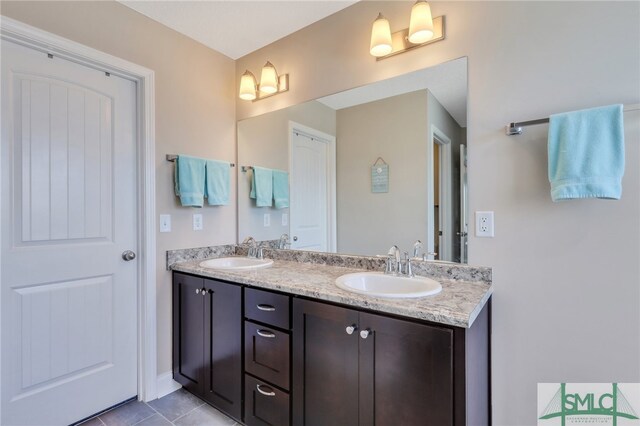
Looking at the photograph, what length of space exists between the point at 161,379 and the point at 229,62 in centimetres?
235

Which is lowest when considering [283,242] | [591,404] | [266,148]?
[591,404]

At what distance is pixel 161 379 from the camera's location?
195 centimetres

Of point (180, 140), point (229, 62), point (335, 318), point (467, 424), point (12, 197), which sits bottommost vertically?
point (467, 424)

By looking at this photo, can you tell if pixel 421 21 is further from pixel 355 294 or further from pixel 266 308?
pixel 266 308

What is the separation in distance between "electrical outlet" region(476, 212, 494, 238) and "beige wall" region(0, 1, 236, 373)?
1.76 m

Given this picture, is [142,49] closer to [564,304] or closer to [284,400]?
[284,400]

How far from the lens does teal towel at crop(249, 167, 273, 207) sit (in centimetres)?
228

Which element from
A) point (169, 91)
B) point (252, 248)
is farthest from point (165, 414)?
point (169, 91)

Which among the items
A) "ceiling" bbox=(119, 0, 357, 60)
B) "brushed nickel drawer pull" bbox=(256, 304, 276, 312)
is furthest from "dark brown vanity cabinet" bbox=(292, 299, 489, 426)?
"ceiling" bbox=(119, 0, 357, 60)

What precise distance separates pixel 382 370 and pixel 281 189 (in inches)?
56.5

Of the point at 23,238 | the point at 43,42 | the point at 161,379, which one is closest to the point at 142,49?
the point at 43,42

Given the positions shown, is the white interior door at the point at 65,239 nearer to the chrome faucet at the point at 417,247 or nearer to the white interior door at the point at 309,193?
the white interior door at the point at 309,193

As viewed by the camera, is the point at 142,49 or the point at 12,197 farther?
the point at 142,49

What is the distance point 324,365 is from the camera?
1269 millimetres
